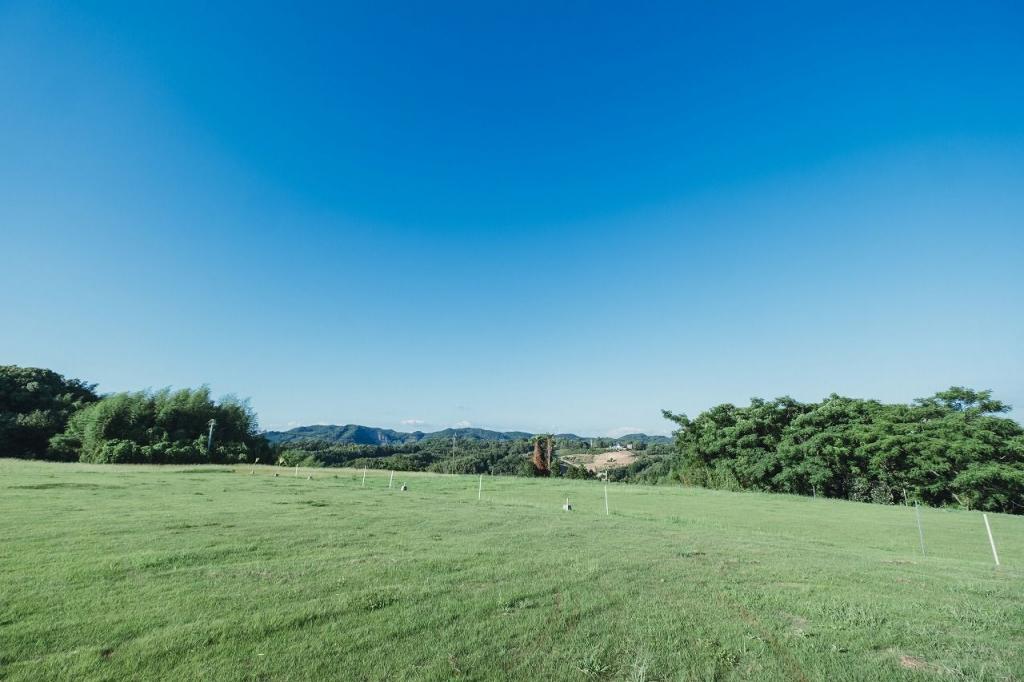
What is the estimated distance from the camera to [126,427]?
55531 millimetres

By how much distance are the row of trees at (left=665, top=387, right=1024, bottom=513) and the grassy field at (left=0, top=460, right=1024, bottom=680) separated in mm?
39067

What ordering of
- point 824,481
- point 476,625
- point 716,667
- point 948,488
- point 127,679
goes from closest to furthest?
point 127,679 < point 716,667 < point 476,625 < point 948,488 < point 824,481

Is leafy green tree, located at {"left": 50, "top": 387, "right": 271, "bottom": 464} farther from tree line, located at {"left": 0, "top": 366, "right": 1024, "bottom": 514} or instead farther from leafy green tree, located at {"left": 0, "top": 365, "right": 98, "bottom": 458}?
leafy green tree, located at {"left": 0, "top": 365, "right": 98, "bottom": 458}

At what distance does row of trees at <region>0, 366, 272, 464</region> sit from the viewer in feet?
176

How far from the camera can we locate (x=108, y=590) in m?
6.74

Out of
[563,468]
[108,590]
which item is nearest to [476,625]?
[108,590]

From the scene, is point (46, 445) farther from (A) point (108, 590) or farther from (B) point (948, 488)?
(B) point (948, 488)

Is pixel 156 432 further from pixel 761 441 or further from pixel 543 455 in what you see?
pixel 761 441

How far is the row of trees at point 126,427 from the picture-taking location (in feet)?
176

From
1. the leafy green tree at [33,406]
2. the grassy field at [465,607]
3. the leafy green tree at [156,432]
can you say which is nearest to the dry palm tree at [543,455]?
the leafy green tree at [156,432]

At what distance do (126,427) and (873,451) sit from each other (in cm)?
8542

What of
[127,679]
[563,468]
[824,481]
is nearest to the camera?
[127,679]

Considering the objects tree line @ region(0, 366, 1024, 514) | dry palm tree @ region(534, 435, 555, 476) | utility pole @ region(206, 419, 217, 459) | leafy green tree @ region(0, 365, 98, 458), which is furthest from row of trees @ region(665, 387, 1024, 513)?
leafy green tree @ region(0, 365, 98, 458)

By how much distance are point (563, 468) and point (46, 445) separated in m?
73.4
